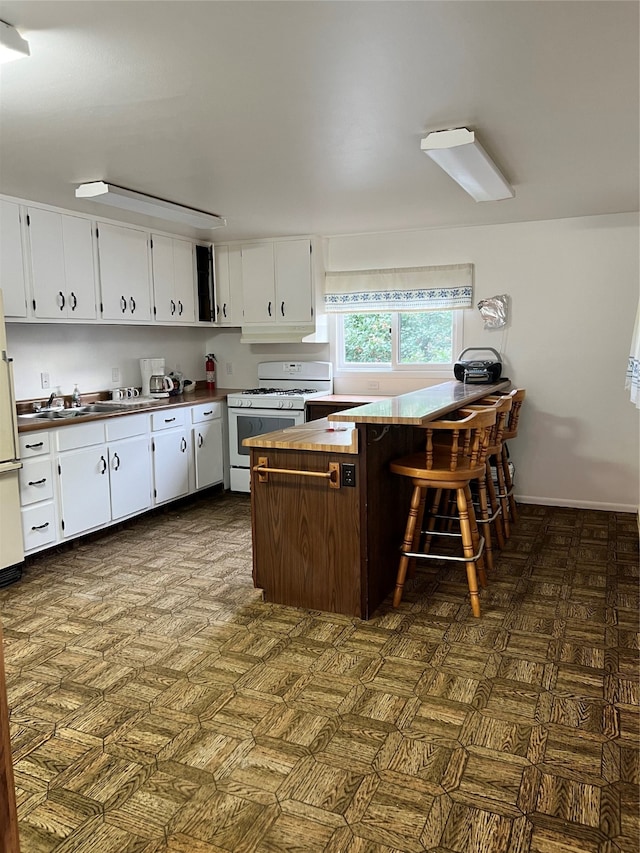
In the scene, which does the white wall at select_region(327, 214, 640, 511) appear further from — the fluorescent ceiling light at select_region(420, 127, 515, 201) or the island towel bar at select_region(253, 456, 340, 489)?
the island towel bar at select_region(253, 456, 340, 489)

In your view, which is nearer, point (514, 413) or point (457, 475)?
point (457, 475)

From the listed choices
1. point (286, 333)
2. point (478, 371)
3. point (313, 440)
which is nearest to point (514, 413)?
point (478, 371)

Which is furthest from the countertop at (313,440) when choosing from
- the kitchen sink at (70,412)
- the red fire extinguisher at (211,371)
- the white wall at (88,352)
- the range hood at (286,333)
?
the red fire extinguisher at (211,371)

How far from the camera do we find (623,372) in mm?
4844

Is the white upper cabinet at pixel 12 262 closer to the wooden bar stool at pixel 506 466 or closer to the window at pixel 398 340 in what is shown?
the window at pixel 398 340

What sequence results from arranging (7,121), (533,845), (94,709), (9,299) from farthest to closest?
(9,299)
(7,121)
(94,709)
(533,845)

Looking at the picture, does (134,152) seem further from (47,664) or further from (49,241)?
(47,664)

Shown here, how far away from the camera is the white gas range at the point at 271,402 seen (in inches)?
213

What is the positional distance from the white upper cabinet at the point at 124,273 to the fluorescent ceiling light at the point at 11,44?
270cm

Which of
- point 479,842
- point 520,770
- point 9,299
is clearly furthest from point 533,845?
point 9,299

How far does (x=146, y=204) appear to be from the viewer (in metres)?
3.97

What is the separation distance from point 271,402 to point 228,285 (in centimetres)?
123

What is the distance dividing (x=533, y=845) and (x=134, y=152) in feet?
10.2

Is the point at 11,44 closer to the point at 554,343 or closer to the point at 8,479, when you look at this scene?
the point at 8,479
